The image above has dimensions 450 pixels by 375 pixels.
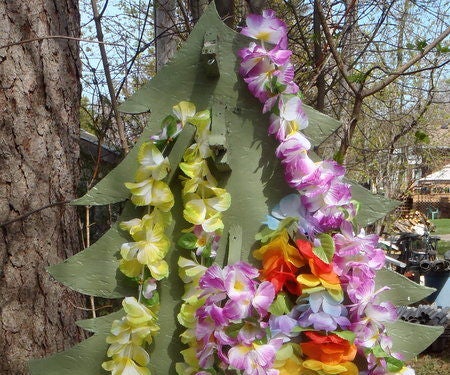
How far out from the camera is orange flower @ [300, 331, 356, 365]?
1.54m

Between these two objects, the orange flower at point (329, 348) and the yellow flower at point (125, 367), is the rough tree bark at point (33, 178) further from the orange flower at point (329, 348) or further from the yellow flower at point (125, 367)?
the orange flower at point (329, 348)

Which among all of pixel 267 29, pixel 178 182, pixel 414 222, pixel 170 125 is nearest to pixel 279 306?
pixel 178 182

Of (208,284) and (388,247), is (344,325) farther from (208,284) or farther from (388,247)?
(388,247)

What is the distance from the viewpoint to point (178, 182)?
172 cm

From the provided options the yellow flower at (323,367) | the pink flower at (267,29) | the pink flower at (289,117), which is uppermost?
the pink flower at (267,29)

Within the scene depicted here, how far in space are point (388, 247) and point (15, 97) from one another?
34.0ft

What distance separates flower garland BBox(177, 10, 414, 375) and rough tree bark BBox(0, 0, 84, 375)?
826mm

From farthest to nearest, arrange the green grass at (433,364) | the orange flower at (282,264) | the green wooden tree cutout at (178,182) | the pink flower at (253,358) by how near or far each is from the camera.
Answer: the green grass at (433,364) → the green wooden tree cutout at (178,182) → the orange flower at (282,264) → the pink flower at (253,358)

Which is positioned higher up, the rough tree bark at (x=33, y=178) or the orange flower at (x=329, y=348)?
the rough tree bark at (x=33, y=178)

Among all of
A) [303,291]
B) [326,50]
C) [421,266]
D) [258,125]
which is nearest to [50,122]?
[258,125]

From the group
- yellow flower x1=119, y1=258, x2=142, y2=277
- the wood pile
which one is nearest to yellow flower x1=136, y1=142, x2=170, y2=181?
yellow flower x1=119, y1=258, x2=142, y2=277

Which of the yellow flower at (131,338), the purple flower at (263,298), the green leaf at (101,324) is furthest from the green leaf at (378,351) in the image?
the green leaf at (101,324)

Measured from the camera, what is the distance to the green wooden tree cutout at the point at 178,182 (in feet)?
5.55

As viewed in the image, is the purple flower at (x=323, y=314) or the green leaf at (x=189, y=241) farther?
the green leaf at (x=189, y=241)
